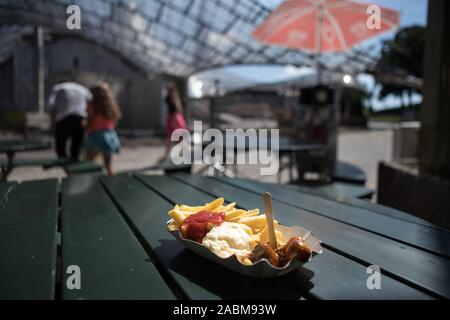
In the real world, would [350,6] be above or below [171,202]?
above

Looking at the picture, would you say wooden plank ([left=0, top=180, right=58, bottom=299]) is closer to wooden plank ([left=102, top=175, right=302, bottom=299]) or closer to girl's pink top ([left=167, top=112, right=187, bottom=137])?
wooden plank ([left=102, top=175, right=302, bottom=299])

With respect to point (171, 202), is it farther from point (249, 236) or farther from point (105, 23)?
point (105, 23)

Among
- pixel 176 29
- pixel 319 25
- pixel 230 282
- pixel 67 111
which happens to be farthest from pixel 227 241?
pixel 176 29

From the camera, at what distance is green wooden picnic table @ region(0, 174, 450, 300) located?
0.87 metres

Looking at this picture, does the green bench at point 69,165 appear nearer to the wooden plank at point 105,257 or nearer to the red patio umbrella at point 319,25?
the wooden plank at point 105,257

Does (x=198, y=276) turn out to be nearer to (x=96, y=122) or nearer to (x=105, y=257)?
(x=105, y=257)

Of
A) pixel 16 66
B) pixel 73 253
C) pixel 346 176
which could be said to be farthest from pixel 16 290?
pixel 16 66

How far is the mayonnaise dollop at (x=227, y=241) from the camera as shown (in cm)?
93

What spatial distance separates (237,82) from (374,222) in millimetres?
27189

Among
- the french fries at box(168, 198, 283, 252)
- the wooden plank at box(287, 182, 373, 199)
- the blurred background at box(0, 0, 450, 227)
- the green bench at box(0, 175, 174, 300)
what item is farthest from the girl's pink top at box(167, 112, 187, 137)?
the french fries at box(168, 198, 283, 252)

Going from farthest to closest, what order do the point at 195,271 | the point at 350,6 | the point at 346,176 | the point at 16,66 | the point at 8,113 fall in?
the point at 16,66 < the point at 8,113 < the point at 350,6 < the point at 346,176 < the point at 195,271

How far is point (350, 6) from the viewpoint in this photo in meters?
5.86

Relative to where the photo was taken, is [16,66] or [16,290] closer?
[16,290]
